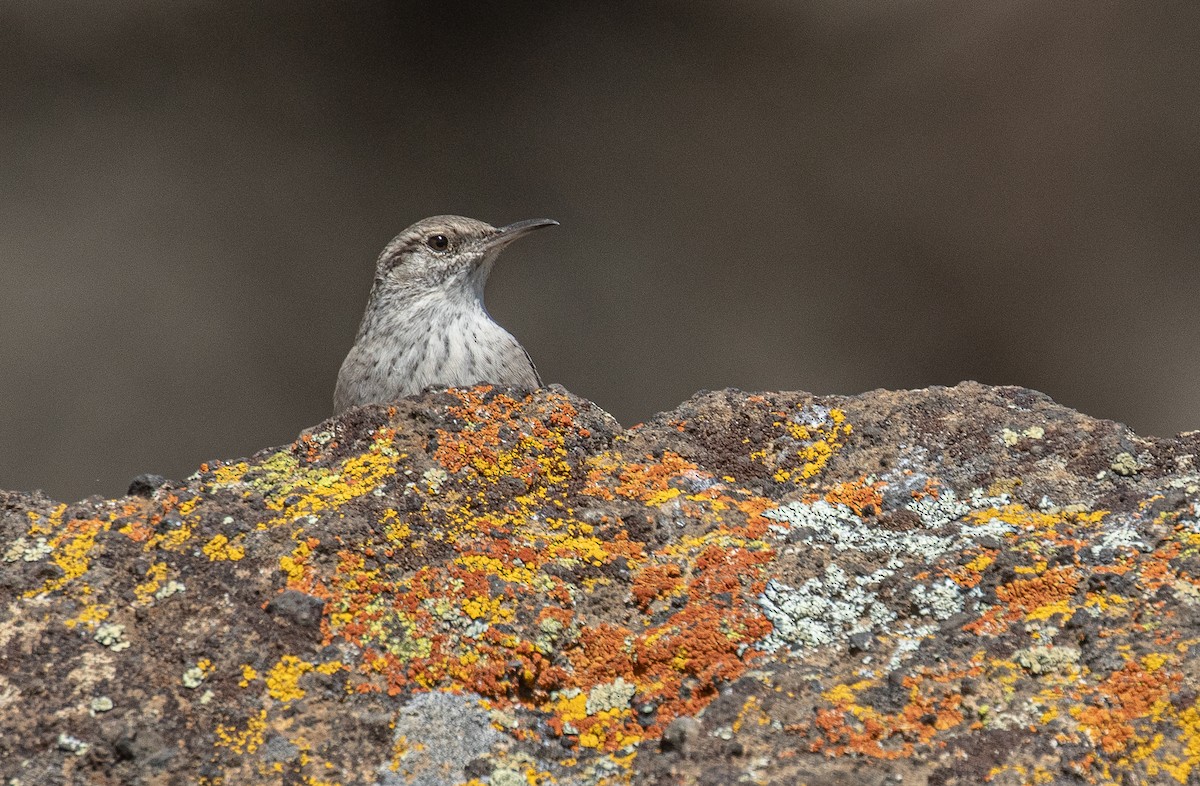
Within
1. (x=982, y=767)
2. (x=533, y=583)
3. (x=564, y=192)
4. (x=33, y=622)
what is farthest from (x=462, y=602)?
(x=564, y=192)

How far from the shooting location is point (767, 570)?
292cm

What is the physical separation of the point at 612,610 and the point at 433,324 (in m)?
3.41

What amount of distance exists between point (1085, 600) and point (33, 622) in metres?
2.41

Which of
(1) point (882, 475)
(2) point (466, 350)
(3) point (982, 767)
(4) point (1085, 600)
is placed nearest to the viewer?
(3) point (982, 767)

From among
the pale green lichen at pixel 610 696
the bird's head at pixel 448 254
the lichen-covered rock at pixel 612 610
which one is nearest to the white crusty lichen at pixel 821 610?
the lichen-covered rock at pixel 612 610

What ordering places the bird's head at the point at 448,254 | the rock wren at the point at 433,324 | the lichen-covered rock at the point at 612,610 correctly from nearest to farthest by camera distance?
1. the lichen-covered rock at the point at 612,610
2. the rock wren at the point at 433,324
3. the bird's head at the point at 448,254

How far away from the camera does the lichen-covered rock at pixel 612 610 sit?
93.4 inches

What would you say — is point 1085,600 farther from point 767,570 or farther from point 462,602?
point 462,602

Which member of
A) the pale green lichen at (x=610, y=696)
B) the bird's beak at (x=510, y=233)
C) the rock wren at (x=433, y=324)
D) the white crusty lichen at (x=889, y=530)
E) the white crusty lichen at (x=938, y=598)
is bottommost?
the pale green lichen at (x=610, y=696)

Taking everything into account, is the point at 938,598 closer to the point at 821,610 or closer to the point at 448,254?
the point at 821,610

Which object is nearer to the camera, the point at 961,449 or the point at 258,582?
the point at 258,582

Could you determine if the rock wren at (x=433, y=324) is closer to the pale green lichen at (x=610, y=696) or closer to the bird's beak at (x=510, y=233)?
the bird's beak at (x=510, y=233)

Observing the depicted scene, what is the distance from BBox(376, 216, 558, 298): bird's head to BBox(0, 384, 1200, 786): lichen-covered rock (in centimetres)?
313

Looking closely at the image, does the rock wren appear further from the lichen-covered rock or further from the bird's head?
the lichen-covered rock
